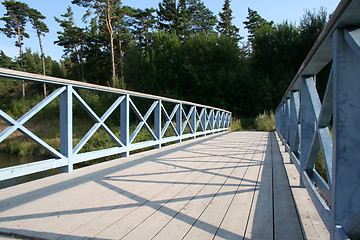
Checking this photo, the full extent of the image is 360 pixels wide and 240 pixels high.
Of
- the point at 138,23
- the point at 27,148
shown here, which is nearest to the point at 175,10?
the point at 138,23

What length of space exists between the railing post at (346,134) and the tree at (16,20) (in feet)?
85.8

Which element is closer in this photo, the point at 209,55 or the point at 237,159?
the point at 237,159

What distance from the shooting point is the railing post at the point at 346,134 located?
2.85 ft

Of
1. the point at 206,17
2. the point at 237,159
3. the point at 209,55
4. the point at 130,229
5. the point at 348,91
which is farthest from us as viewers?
the point at 206,17

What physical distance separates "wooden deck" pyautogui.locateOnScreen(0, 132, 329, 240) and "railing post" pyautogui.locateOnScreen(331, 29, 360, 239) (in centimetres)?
34

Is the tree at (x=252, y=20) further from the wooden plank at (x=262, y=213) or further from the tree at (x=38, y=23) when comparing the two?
the wooden plank at (x=262, y=213)

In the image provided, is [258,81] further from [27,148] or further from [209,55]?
[27,148]

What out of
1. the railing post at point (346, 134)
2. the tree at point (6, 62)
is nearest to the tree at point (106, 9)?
the railing post at point (346, 134)

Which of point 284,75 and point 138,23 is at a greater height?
point 138,23

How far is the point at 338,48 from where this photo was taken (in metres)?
0.91

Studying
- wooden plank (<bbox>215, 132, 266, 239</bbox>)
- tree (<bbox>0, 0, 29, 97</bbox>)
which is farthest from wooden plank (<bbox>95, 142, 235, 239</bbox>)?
tree (<bbox>0, 0, 29, 97</bbox>)

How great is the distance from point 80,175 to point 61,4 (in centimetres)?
2726

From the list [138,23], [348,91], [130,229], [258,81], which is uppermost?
[138,23]

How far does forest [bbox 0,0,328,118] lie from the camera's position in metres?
15.8
